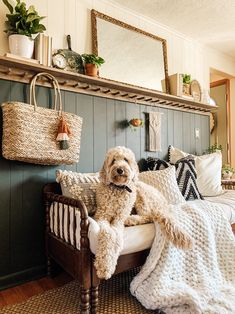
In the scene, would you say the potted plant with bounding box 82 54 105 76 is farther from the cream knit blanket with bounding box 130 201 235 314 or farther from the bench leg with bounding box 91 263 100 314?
A: the bench leg with bounding box 91 263 100 314

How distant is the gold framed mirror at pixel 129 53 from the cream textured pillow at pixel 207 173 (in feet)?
2.76

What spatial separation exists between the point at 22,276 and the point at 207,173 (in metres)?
1.96

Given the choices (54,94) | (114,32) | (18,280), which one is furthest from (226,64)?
(18,280)

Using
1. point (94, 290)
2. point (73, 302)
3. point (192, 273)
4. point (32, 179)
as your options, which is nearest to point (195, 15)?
point (32, 179)

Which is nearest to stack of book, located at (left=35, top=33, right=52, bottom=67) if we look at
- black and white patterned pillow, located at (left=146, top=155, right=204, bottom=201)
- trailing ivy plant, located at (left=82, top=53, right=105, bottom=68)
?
trailing ivy plant, located at (left=82, top=53, right=105, bottom=68)

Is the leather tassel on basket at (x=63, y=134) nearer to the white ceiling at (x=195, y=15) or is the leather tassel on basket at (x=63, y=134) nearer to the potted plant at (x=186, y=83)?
the white ceiling at (x=195, y=15)

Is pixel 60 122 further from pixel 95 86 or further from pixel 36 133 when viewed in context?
pixel 95 86

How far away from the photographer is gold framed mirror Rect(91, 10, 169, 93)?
7.95 feet

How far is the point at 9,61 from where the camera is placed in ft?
5.74

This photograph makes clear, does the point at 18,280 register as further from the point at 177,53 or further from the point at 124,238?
the point at 177,53

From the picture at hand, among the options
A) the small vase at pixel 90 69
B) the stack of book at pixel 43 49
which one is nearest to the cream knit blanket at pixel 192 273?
the small vase at pixel 90 69

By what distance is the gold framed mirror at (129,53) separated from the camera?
7.95 feet

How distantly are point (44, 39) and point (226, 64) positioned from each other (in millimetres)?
2922

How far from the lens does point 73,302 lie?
1.63 meters
